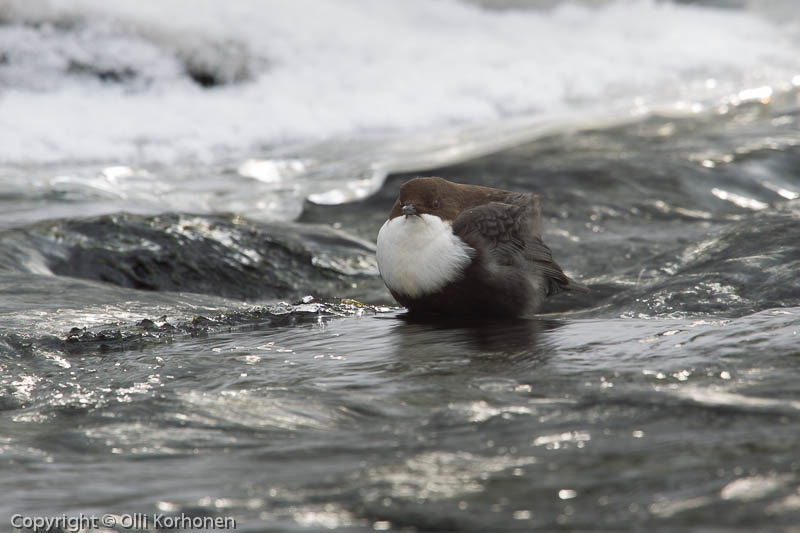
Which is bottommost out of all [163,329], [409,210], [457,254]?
[163,329]

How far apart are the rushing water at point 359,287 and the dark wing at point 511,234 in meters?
0.26

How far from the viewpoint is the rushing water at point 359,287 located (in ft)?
7.48

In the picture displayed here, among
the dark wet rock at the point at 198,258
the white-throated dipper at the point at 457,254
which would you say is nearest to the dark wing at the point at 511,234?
the white-throated dipper at the point at 457,254

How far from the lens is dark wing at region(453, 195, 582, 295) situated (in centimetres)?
431

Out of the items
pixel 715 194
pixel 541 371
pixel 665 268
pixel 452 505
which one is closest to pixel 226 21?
pixel 715 194

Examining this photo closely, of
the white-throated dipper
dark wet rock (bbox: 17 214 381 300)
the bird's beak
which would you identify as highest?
the bird's beak

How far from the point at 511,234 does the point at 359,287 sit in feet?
6.14

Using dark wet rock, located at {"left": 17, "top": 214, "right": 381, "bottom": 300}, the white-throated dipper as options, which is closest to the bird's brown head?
the white-throated dipper

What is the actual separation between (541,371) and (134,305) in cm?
223

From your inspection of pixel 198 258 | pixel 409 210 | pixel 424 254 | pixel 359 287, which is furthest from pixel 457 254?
pixel 198 258

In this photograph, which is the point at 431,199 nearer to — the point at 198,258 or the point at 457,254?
the point at 457,254

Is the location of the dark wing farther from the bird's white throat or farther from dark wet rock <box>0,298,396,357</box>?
dark wet rock <box>0,298,396,357</box>

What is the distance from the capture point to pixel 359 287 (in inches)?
243

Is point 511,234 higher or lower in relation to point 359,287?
higher
